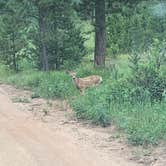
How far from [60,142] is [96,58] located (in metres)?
9.11

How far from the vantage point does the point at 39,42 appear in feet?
65.4

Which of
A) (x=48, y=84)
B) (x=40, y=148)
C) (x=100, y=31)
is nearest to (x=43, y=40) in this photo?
(x=100, y=31)

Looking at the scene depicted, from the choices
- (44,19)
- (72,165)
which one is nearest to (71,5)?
(44,19)

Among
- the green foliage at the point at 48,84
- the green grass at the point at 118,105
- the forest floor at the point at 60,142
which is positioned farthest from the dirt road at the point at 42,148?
the green foliage at the point at 48,84

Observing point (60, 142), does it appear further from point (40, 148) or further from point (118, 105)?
point (118, 105)

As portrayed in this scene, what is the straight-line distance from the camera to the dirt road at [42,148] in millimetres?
9562

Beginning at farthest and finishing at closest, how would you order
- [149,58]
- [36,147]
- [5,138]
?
[149,58], [5,138], [36,147]

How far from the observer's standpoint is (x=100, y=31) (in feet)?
63.5

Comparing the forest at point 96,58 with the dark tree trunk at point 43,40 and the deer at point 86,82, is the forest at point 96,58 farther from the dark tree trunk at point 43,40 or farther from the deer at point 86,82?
the deer at point 86,82

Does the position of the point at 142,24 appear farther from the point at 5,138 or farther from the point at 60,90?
the point at 5,138

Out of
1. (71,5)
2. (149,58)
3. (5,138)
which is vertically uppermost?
(71,5)

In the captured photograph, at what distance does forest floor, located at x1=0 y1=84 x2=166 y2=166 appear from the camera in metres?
9.65

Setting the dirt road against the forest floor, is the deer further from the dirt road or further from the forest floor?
the dirt road

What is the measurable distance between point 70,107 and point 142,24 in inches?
559
